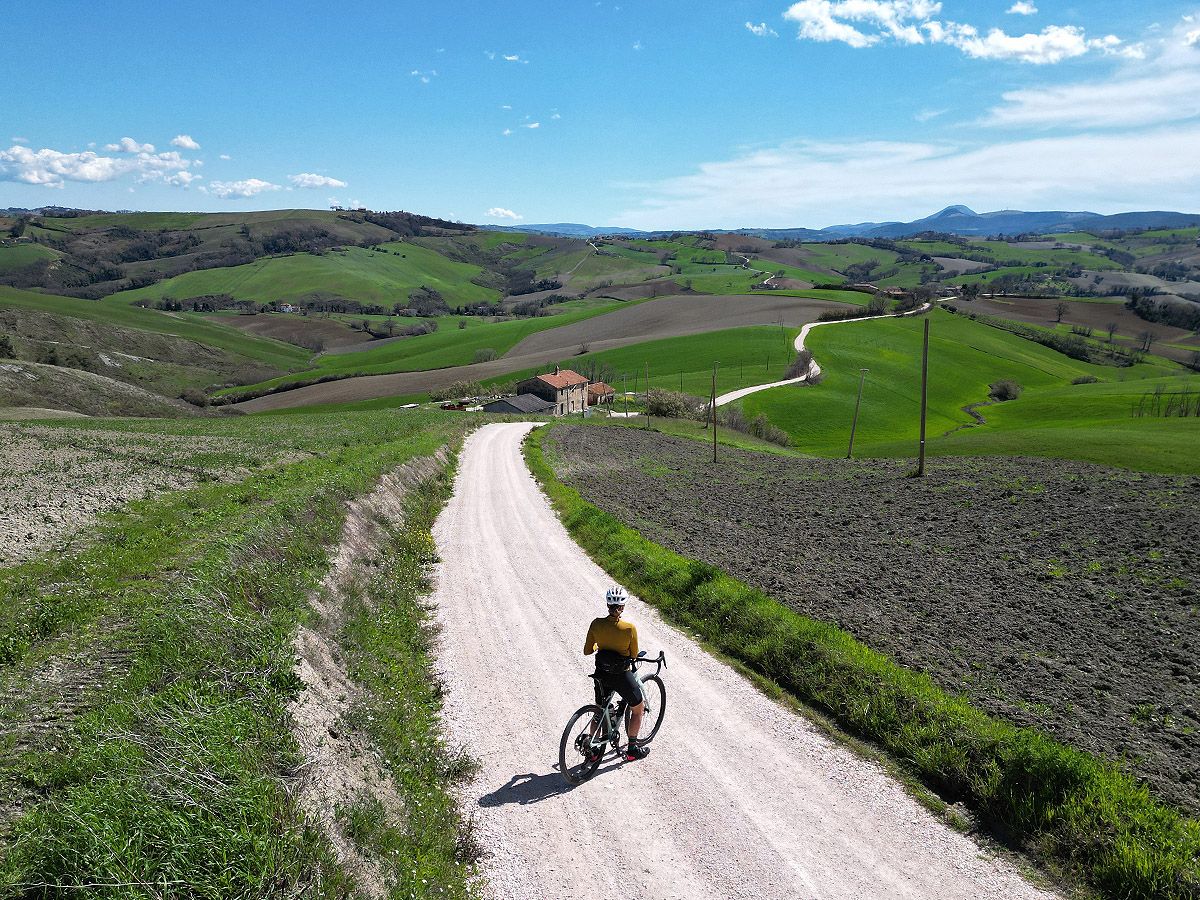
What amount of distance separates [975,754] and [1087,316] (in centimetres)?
21307

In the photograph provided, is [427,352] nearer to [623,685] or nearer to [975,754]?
[623,685]

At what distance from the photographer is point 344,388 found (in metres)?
121

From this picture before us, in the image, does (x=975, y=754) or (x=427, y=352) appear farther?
(x=427, y=352)

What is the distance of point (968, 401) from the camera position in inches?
3770

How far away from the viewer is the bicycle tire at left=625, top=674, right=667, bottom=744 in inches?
451

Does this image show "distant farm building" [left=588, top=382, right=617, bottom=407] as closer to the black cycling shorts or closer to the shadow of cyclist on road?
the black cycling shorts

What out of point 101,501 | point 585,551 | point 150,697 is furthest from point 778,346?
point 150,697

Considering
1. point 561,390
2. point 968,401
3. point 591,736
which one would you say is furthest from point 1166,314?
point 591,736

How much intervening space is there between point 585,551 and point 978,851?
15.9 metres

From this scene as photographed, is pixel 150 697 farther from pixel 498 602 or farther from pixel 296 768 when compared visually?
pixel 498 602

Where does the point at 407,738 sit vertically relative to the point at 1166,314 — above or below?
below

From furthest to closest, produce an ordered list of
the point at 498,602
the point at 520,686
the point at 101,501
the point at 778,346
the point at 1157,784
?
the point at 778,346 < the point at 101,501 < the point at 498,602 < the point at 520,686 < the point at 1157,784

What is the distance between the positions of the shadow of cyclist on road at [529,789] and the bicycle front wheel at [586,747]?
0.16m

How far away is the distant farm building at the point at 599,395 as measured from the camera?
348ft
